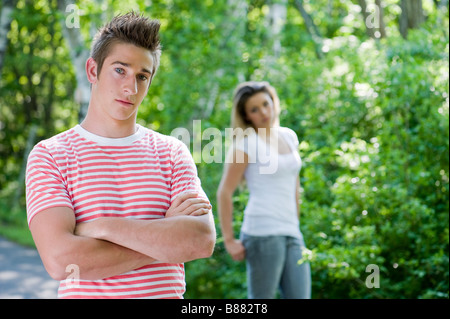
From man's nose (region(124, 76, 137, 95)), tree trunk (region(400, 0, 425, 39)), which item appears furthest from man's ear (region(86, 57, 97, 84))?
tree trunk (region(400, 0, 425, 39))

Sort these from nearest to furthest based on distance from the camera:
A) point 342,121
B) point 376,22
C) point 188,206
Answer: point 188,206
point 342,121
point 376,22

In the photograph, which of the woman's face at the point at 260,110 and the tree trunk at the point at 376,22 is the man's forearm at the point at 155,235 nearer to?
the woman's face at the point at 260,110

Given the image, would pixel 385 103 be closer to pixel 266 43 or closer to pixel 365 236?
pixel 365 236

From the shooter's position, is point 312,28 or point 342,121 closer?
point 342,121

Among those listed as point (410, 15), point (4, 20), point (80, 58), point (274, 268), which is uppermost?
point (4, 20)

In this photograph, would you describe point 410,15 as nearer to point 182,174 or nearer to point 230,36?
point 230,36

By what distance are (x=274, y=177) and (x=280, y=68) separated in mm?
3938

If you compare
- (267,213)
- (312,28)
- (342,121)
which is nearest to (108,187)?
(267,213)

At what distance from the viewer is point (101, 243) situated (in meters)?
2.10

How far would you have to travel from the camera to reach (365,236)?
16.3 ft

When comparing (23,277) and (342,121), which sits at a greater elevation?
(342,121)

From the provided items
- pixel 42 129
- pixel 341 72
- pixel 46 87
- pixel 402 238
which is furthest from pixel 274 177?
pixel 46 87

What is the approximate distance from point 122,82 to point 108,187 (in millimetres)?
393

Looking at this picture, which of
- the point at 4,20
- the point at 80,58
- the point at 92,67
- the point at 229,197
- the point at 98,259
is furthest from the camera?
the point at 4,20
